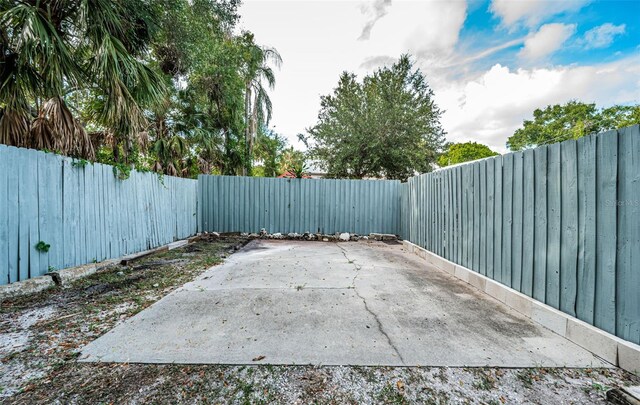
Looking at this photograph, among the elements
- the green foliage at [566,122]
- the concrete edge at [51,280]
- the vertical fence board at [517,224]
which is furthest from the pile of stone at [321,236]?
the green foliage at [566,122]

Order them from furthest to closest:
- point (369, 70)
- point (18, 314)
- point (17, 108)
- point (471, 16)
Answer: point (369, 70), point (471, 16), point (17, 108), point (18, 314)

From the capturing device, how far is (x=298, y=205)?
7914 mm

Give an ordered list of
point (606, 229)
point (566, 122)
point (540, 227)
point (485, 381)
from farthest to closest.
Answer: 1. point (566, 122)
2. point (540, 227)
3. point (606, 229)
4. point (485, 381)

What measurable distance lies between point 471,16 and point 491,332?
7703mm

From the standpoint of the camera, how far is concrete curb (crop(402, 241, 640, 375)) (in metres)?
1.71

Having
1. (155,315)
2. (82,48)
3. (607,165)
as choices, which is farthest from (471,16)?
(155,315)

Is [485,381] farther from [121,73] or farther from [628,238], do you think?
[121,73]

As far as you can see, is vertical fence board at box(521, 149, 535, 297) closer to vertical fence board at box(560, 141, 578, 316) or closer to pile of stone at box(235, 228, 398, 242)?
vertical fence board at box(560, 141, 578, 316)

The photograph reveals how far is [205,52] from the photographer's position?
22.4 ft

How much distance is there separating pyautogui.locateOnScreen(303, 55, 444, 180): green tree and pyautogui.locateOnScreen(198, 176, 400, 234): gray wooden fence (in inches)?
173

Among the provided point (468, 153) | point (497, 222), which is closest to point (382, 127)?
point (497, 222)

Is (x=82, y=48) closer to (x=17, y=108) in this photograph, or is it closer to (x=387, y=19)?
(x=17, y=108)

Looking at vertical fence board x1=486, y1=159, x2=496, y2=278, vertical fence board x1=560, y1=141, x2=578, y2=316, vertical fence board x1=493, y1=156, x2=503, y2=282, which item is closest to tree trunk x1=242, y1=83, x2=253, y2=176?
vertical fence board x1=486, y1=159, x2=496, y2=278

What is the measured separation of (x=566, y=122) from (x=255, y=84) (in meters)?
36.8
